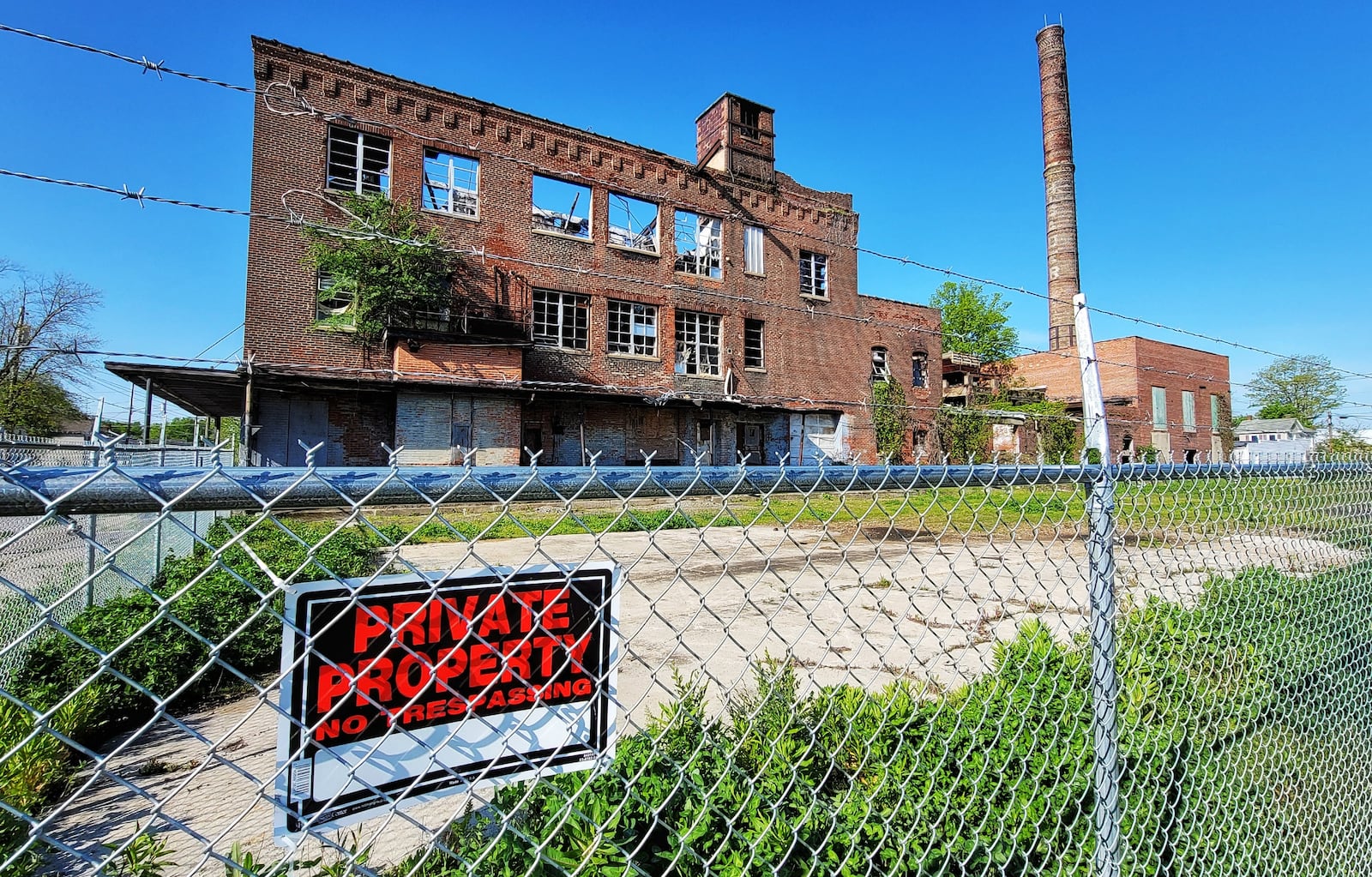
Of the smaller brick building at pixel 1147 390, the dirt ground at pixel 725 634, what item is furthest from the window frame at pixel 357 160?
the smaller brick building at pixel 1147 390

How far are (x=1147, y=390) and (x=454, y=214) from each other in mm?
35037

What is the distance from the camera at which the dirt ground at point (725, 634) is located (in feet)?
6.12

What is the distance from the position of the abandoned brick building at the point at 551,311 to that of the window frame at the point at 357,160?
53 millimetres

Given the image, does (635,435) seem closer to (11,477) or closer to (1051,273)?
(1051,273)

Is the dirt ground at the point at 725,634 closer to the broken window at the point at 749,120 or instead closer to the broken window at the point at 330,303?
the broken window at the point at 330,303

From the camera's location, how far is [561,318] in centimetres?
1942

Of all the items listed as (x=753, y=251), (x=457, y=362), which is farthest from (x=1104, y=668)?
(x=753, y=251)

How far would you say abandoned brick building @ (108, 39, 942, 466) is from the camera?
1561 centimetres

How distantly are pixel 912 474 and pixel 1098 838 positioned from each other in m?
1.29

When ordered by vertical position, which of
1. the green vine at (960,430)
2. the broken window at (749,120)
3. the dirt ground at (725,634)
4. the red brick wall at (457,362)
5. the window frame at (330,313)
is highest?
the broken window at (749,120)

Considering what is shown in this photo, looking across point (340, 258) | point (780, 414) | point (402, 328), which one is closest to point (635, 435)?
point (780, 414)

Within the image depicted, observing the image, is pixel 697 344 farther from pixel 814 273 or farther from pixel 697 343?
pixel 814 273

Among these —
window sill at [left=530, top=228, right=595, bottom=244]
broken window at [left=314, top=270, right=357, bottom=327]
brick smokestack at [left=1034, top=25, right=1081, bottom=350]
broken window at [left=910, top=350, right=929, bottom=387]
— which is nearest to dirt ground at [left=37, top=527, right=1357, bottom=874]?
broken window at [left=314, top=270, right=357, bottom=327]

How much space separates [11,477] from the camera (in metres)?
0.90
